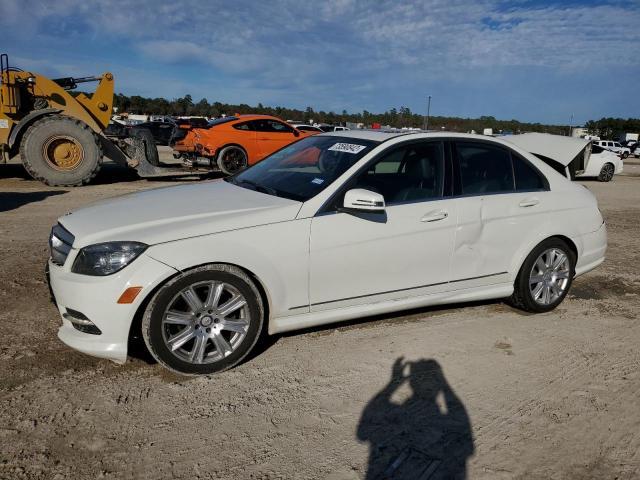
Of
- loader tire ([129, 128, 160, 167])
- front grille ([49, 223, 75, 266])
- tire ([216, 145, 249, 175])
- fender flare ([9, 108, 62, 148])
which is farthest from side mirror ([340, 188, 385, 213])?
tire ([216, 145, 249, 175])

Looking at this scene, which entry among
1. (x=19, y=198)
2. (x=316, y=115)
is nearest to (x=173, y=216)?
(x=19, y=198)

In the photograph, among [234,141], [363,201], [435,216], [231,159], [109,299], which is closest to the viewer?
[109,299]

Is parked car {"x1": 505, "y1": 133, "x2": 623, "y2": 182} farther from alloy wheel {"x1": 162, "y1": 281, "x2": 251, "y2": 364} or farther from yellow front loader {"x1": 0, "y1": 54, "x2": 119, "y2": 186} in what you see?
yellow front loader {"x1": 0, "y1": 54, "x2": 119, "y2": 186}

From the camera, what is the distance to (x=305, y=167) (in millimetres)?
4320

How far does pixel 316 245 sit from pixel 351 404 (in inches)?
41.8

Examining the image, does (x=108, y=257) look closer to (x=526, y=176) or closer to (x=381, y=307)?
(x=381, y=307)

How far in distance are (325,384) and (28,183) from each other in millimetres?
11341

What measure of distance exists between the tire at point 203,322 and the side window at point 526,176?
104 inches

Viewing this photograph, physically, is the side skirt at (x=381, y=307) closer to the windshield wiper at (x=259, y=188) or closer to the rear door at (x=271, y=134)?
the windshield wiper at (x=259, y=188)

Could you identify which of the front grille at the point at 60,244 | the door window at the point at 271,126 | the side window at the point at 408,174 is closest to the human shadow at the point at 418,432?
the side window at the point at 408,174

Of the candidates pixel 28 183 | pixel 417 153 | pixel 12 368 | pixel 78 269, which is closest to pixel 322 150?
pixel 417 153

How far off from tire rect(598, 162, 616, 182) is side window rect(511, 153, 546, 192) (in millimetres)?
16545

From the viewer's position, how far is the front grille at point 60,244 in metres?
3.32

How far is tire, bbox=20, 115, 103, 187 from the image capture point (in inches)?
438
